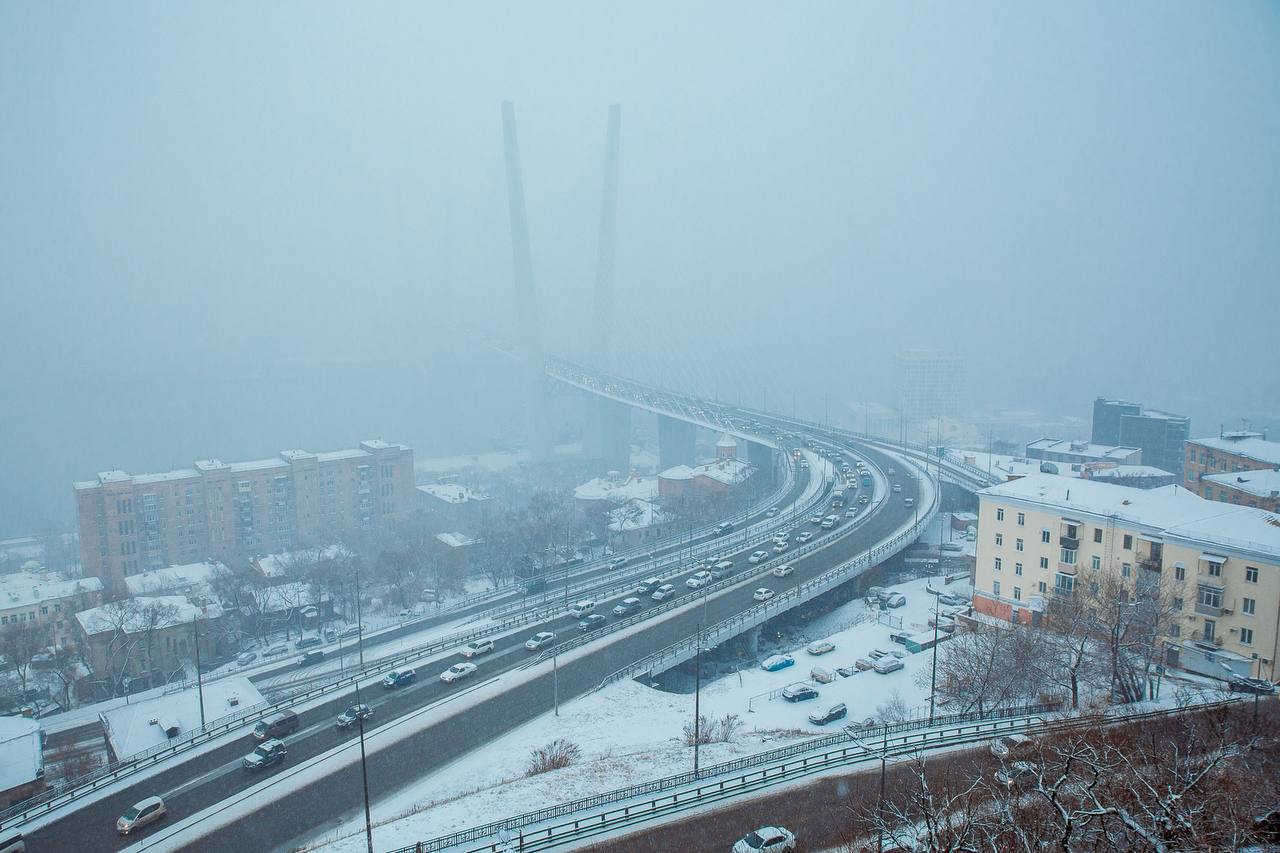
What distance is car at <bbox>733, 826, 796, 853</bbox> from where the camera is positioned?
4.94 m

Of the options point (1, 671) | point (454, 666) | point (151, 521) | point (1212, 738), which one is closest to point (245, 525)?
point (151, 521)

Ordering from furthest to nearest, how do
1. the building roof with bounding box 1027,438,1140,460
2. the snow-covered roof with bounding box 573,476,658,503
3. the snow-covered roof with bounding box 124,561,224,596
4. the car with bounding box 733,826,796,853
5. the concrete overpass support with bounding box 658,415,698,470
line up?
the concrete overpass support with bounding box 658,415,698,470, the snow-covered roof with bounding box 573,476,658,503, the building roof with bounding box 1027,438,1140,460, the snow-covered roof with bounding box 124,561,224,596, the car with bounding box 733,826,796,853

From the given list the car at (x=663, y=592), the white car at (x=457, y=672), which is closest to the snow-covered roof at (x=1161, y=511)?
the car at (x=663, y=592)

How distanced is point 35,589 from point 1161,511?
61.5ft

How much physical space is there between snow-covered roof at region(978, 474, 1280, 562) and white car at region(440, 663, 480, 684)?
6.67 m

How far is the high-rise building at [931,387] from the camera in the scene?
4153 cm

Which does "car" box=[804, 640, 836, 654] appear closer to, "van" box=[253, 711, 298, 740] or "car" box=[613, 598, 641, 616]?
"car" box=[613, 598, 641, 616]

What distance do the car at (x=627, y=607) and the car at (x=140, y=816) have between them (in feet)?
19.5

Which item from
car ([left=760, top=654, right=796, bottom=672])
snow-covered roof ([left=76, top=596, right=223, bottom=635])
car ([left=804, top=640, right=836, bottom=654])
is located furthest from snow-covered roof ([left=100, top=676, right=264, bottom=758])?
car ([left=804, top=640, right=836, bottom=654])

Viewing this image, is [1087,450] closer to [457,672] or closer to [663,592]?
[663,592]

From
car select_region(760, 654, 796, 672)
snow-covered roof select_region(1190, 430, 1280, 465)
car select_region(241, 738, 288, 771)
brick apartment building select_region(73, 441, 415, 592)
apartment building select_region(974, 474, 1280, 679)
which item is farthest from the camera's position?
brick apartment building select_region(73, 441, 415, 592)

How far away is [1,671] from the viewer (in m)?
13.1

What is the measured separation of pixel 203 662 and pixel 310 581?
2862 mm

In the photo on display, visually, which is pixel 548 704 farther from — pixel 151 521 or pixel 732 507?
pixel 151 521
